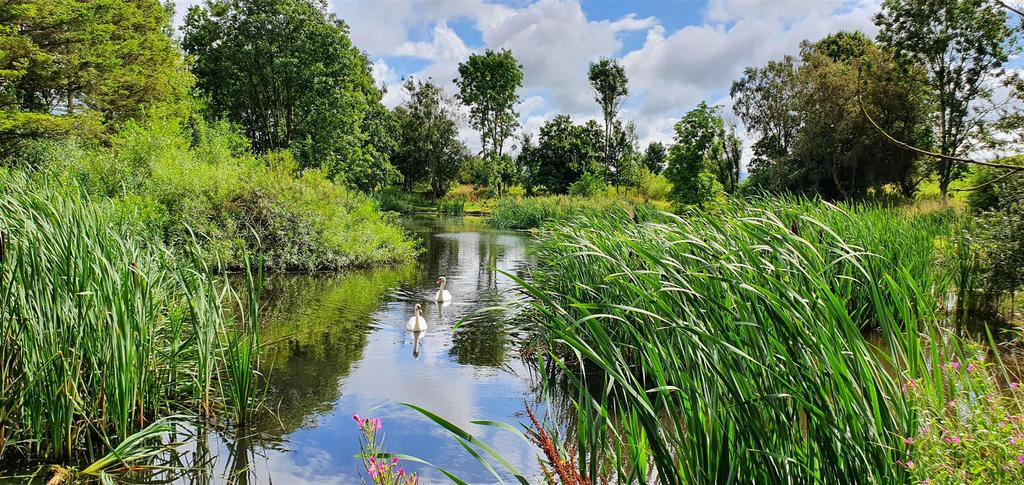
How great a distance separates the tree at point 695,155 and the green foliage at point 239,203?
1874 centimetres

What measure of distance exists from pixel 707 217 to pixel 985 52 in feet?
79.7

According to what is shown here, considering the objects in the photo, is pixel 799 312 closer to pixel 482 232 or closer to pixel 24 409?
pixel 24 409

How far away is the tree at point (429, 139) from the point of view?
142 feet

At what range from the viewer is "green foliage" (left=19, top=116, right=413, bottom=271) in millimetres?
10719

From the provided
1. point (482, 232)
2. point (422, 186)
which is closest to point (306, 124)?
point (482, 232)

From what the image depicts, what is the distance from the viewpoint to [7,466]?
3385 mm

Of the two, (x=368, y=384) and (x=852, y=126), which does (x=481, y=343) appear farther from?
(x=852, y=126)

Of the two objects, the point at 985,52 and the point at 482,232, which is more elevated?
the point at 985,52

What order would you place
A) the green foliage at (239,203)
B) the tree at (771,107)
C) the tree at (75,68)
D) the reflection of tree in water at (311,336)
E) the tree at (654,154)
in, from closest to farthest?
the reflection of tree in water at (311,336) < the green foliage at (239,203) < the tree at (75,68) < the tree at (771,107) < the tree at (654,154)

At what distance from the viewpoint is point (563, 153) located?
154 feet

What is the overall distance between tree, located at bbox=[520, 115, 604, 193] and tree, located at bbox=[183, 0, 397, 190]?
19162 mm

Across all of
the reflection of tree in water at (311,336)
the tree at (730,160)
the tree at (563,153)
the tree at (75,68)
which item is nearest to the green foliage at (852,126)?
the tree at (730,160)

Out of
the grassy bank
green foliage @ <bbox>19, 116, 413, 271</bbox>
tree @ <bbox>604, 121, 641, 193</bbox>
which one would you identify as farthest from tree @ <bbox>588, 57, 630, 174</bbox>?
green foliage @ <bbox>19, 116, 413, 271</bbox>

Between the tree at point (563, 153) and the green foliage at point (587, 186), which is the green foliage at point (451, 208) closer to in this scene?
the green foliage at point (587, 186)
